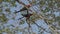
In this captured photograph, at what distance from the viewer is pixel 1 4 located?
11.5 ft

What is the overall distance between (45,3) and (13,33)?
2.43 ft

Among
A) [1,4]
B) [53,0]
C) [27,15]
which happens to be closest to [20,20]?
[27,15]

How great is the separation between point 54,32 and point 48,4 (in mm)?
493

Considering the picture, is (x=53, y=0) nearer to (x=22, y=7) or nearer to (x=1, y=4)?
(x=22, y=7)

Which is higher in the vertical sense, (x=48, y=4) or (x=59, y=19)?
(x=48, y=4)

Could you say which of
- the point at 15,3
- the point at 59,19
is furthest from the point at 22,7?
the point at 59,19

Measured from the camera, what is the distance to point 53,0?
12.0 feet

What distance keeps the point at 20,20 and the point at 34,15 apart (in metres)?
0.25

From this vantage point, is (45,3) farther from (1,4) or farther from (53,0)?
(1,4)

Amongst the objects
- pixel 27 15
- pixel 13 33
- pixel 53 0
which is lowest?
pixel 13 33

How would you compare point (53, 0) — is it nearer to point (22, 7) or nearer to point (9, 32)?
point (22, 7)

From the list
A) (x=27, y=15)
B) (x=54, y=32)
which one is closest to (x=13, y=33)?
(x=27, y=15)

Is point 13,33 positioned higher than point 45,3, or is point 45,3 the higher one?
point 45,3

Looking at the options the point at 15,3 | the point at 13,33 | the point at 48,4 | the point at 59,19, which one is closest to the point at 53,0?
the point at 48,4
